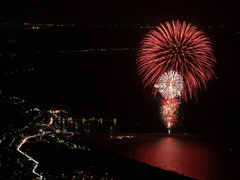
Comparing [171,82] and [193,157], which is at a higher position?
[171,82]

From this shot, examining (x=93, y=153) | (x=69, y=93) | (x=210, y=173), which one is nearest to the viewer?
(x=210, y=173)

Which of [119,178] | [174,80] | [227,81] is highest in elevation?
[227,81]

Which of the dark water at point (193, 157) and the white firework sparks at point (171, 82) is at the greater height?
the white firework sparks at point (171, 82)

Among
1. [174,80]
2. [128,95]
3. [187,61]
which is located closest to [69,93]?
[128,95]

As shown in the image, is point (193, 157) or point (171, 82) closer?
point (193, 157)

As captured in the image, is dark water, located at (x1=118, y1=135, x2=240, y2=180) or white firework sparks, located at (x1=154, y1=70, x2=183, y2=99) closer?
dark water, located at (x1=118, y1=135, x2=240, y2=180)

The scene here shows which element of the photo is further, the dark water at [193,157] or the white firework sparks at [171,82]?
the white firework sparks at [171,82]

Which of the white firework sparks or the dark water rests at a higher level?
the white firework sparks

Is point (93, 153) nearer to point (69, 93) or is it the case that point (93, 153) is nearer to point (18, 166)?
point (18, 166)
